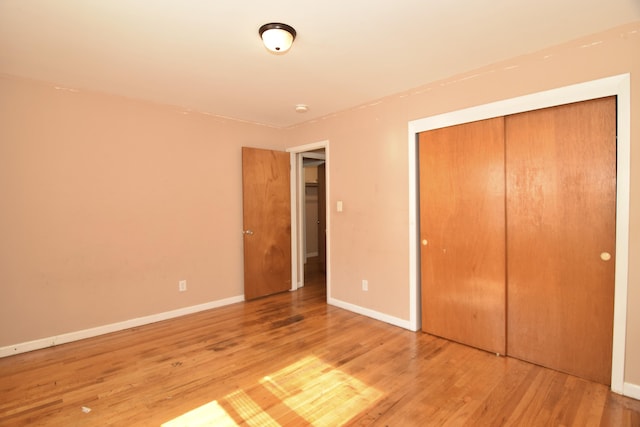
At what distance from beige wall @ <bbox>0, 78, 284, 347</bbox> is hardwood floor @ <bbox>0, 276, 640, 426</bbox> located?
45cm

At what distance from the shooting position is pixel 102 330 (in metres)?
3.17

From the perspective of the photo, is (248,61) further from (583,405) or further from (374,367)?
(583,405)

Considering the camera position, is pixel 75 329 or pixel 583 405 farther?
pixel 75 329

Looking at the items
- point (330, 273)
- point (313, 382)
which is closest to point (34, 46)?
point (313, 382)

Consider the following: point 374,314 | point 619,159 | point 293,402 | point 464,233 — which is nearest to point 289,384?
point 293,402

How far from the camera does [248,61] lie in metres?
2.47

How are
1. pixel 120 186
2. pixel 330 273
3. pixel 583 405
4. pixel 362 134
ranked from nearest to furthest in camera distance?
1. pixel 583 405
2. pixel 120 186
3. pixel 362 134
4. pixel 330 273

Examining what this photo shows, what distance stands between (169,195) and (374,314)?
2713 millimetres

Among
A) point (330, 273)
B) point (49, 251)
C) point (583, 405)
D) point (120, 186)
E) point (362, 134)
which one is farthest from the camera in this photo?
point (330, 273)

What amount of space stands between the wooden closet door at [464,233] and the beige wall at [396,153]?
23 centimetres

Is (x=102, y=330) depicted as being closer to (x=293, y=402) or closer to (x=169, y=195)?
(x=169, y=195)

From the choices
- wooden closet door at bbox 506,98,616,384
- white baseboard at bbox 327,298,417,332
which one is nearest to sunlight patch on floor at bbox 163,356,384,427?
white baseboard at bbox 327,298,417,332

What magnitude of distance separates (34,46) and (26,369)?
8.16 ft

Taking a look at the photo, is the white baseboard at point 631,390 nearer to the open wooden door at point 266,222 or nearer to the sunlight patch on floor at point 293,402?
the sunlight patch on floor at point 293,402
